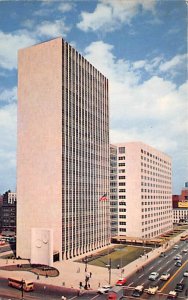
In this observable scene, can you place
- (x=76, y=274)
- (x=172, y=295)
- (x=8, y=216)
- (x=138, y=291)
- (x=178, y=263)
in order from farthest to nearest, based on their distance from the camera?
(x=8, y=216) → (x=178, y=263) → (x=76, y=274) → (x=138, y=291) → (x=172, y=295)

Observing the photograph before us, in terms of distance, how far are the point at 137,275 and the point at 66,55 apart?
64901 millimetres

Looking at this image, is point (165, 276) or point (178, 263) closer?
point (165, 276)

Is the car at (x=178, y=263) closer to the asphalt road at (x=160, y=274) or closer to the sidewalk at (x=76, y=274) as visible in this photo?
the asphalt road at (x=160, y=274)

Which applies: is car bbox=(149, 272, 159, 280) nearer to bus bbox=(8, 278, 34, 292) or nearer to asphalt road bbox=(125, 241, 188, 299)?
asphalt road bbox=(125, 241, 188, 299)

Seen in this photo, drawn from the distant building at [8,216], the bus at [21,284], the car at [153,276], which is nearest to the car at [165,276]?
the car at [153,276]

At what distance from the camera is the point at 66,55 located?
102625 mm

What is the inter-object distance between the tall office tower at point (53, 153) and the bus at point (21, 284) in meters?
21.2

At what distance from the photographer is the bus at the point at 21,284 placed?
216 ft

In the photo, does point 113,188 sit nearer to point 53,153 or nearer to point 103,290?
point 53,153

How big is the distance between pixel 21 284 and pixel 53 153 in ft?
130

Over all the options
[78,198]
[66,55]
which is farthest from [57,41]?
[78,198]

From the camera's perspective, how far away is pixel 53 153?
3834 inches

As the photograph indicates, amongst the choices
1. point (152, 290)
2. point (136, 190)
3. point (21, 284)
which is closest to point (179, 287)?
point (152, 290)

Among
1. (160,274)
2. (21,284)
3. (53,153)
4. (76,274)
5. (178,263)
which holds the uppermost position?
(53,153)
